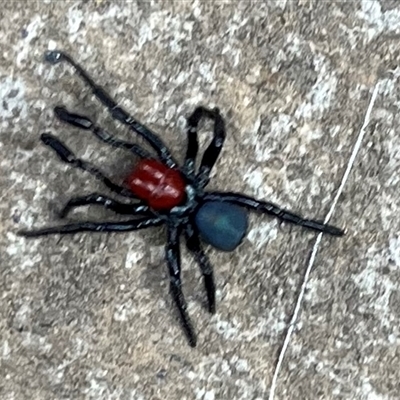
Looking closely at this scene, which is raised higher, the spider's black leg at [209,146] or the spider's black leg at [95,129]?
the spider's black leg at [95,129]

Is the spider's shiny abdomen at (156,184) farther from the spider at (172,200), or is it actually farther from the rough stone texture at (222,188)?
the rough stone texture at (222,188)

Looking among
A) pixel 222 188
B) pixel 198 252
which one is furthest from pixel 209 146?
pixel 198 252

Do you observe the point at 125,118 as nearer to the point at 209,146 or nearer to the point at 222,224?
the point at 209,146

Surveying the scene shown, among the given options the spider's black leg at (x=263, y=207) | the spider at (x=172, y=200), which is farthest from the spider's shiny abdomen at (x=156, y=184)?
the spider's black leg at (x=263, y=207)

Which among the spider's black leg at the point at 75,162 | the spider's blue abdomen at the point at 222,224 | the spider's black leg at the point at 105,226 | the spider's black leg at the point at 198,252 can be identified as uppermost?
the spider's black leg at the point at 75,162

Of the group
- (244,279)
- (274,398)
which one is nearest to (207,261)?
(244,279)

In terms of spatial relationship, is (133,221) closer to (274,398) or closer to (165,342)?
(165,342)

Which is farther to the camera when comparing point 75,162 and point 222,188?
point 222,188
